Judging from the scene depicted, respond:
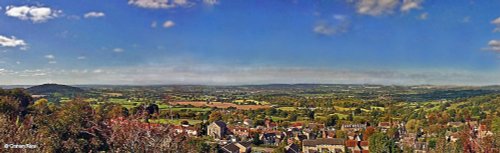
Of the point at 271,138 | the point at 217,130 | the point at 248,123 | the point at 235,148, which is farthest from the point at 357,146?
the point at 248,123

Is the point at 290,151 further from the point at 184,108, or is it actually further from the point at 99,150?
the point at 99,150

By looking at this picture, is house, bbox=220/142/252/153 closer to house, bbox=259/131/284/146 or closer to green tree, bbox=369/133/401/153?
house, bbox=259/131/284/146

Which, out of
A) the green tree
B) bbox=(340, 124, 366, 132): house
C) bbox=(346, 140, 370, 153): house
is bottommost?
bbox=(346, 140, 370, 153): house

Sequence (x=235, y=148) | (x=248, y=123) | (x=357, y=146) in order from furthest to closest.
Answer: (x=248, y=123) < (x=357, y=146) < (x=235, y=148)

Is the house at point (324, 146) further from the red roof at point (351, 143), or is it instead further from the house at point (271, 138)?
the house at point (271, 138)

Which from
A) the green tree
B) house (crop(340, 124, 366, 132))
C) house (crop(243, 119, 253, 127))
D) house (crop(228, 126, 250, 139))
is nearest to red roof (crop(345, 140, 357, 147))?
the green tree

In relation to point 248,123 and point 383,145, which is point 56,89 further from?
point 383,145

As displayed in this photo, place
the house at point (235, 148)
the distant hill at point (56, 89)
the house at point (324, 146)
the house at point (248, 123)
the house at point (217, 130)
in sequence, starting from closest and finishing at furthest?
the house at point (235, 148)
the house at point (324, 146)
the distant hill at point (56, 89)
the house at point (217, 130)
the house at point (248, 123)

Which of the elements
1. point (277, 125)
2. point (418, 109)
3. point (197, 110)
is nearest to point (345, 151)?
point (277, 125)

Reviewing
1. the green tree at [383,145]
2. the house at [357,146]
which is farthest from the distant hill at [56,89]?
the green tree at [383,145]
